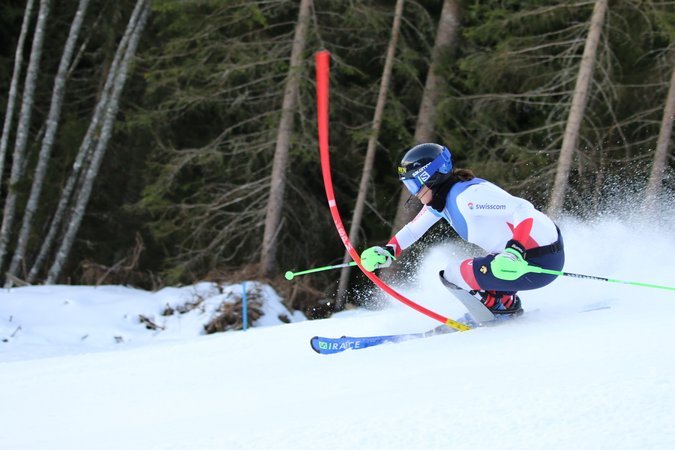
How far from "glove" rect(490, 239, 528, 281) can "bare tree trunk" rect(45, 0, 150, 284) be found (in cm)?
1163

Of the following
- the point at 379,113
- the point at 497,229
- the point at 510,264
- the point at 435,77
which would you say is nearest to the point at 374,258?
the point at 497,229

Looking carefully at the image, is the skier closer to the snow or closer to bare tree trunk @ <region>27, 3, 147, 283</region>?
the snow

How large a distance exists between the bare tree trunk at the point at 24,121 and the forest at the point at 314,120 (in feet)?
0.17

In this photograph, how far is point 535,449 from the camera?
2.79 m

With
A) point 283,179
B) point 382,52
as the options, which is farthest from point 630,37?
point 283,179

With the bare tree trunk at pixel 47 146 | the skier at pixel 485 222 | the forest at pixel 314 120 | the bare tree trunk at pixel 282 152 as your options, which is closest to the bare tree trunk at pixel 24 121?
the forest at pixel 314 120

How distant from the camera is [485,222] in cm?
530

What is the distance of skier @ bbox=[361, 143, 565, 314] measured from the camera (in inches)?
204

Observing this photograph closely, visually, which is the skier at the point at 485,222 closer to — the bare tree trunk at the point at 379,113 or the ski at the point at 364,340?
the ski at the point at 364,340

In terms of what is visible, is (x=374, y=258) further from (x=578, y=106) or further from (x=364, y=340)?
(x=578, y=106)

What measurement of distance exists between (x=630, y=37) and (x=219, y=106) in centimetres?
765

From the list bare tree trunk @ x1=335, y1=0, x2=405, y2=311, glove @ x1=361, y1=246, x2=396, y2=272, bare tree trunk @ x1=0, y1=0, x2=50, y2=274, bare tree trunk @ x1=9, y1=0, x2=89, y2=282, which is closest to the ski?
glove @ x1=361, y1=246, x2=396, y2=272

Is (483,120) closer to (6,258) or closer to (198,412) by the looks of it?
(198,412)

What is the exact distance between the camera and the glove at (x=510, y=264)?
4816 mm
